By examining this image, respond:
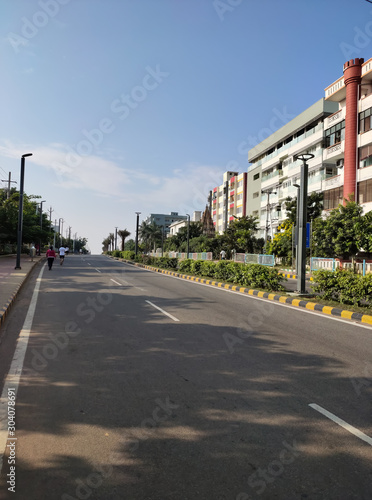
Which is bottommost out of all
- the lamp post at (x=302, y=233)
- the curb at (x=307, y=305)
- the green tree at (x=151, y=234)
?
the curb at (x=307, y=305)

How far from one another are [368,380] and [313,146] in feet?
128

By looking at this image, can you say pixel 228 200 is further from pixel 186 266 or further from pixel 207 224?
pixel 186 266

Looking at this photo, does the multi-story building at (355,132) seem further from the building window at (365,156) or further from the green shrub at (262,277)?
the green shrub at (262,277)

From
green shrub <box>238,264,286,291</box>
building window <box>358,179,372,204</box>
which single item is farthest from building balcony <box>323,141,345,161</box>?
green shrub <box>238,264,286,291</box>

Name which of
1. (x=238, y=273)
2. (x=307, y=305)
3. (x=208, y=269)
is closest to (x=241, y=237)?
(x=208, y=269)

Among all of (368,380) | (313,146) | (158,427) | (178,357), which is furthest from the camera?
(313,146)

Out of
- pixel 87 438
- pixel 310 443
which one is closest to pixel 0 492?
pixel 87 438

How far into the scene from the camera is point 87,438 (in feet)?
10.4

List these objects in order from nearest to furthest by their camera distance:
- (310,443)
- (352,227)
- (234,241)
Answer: (310,443) < (352,227) < (234,241)

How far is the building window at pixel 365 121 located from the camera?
1142 inches

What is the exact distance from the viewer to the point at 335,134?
3481 centimetres

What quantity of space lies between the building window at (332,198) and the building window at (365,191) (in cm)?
272

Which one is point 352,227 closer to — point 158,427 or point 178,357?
point 178,357

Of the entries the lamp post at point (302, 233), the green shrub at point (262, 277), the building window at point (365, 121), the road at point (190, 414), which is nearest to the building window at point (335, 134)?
the building window at point (365, 121)
